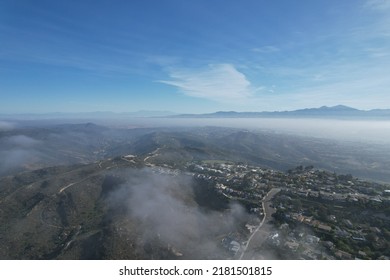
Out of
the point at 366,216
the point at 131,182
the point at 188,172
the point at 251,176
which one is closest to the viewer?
the point at 366,216

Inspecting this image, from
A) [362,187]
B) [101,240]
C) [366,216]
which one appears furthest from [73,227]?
[362,187]

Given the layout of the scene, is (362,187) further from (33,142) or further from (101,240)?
(33,142)

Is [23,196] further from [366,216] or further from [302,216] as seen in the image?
[366,216]

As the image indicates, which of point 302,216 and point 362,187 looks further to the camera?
point 362,187
